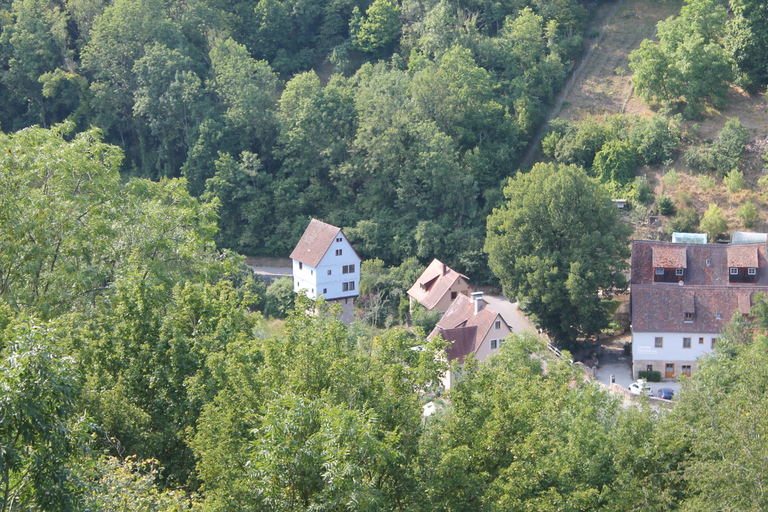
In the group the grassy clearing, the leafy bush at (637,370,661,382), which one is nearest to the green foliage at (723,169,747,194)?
the grassy clearing

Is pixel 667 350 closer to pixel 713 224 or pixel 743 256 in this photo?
pixel 743 256

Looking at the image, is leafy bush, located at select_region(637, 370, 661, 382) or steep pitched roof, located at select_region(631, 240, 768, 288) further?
steep pitched roof, located at select_region(631, 240, 768, 288)

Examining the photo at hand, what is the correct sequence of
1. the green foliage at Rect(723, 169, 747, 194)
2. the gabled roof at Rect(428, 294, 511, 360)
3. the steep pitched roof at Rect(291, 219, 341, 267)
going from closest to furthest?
1. the gabled roof at Rect(428, 294, 511, 360)
2. the steep pitched roof at Rect(291, 219, 341, 267)
3. the green foliage at Rect(723, 169, 747, 194)

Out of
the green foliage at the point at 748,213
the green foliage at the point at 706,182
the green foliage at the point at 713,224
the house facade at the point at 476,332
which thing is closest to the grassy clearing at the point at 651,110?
the green foliage at the point at 706,182

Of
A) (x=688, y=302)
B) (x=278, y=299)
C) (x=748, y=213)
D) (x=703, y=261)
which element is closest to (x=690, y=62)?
(x=748, y=213)

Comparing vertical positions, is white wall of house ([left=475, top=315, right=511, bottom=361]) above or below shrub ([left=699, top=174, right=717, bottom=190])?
below

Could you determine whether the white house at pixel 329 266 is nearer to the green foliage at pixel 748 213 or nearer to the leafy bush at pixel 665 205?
the leafy bush at pixel 665 205

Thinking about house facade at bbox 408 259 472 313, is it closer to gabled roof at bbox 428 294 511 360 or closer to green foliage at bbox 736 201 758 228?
gabled roof at bbox 428 294 511 360

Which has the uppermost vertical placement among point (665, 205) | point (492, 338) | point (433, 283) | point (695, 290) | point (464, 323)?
point (665, 205)
